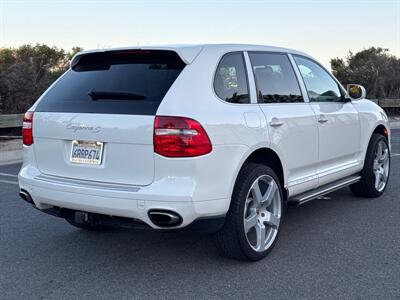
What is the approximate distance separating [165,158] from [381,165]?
13.4 feet

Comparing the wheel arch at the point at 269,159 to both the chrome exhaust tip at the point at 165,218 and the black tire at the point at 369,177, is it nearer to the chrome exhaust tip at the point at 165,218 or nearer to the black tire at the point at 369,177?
the chrome exhaust tip at the point at 165,218

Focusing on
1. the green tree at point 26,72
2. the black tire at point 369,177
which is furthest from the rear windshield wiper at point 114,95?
the green tree at point 26,72

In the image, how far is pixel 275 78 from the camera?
4.73m

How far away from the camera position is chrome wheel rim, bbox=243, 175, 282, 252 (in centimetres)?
418

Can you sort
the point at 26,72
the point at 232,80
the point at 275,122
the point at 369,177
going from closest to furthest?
the point at 232,80 < the point at 275,122 < the point at 369,177 < the point at 26,72

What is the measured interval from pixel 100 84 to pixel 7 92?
11.0 m

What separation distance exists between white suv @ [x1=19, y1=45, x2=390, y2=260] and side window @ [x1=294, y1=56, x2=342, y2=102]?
325 mm

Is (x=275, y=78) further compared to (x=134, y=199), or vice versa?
(x=275, y=78)

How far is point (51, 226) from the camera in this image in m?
5.32

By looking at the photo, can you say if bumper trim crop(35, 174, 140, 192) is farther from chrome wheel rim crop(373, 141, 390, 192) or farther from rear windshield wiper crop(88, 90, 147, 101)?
chrome wheel rim crop(373, 141, 390, 192)

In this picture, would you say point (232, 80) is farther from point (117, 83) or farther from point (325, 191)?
point (325, 191)

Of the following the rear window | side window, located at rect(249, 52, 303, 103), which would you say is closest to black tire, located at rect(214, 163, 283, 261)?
side window, located at rect(249, 52, 303, 103)

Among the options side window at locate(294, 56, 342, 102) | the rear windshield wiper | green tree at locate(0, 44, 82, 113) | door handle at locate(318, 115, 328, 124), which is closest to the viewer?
the rear windshield wiper

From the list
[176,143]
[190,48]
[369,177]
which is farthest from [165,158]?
[369,177]
